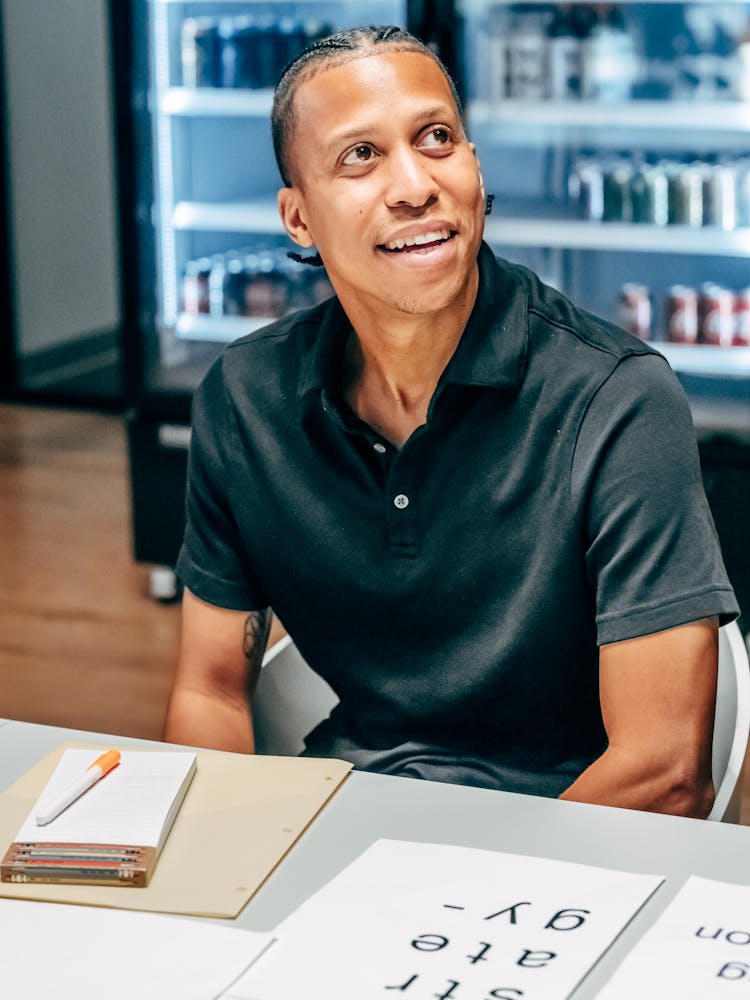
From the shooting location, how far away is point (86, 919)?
1.13 meters

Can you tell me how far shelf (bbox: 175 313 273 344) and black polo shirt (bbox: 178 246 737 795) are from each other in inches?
96.9

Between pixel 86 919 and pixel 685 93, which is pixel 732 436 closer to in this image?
pixel 685 93

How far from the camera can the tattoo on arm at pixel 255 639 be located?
177 cm

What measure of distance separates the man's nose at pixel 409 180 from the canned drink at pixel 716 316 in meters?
2.41

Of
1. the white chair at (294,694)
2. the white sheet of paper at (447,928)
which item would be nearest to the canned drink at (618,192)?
the white chair at (294,694)

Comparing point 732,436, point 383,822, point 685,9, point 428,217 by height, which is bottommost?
point 732,436

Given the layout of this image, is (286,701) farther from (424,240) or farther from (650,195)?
(650,195)

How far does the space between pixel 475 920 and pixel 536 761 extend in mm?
550

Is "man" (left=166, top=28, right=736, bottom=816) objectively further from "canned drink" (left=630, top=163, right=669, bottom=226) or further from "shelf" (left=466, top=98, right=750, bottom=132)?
"canned drink" (left=630, top=163, right=669, bottom=226)

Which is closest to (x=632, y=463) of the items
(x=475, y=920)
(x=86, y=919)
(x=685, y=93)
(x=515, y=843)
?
(x=515, y=843)

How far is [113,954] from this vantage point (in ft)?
3.54

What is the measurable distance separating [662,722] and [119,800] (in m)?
0.53

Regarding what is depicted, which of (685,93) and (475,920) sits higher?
(685,93)

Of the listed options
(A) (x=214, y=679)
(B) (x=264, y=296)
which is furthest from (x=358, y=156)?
(B) (x=264, y=296)
